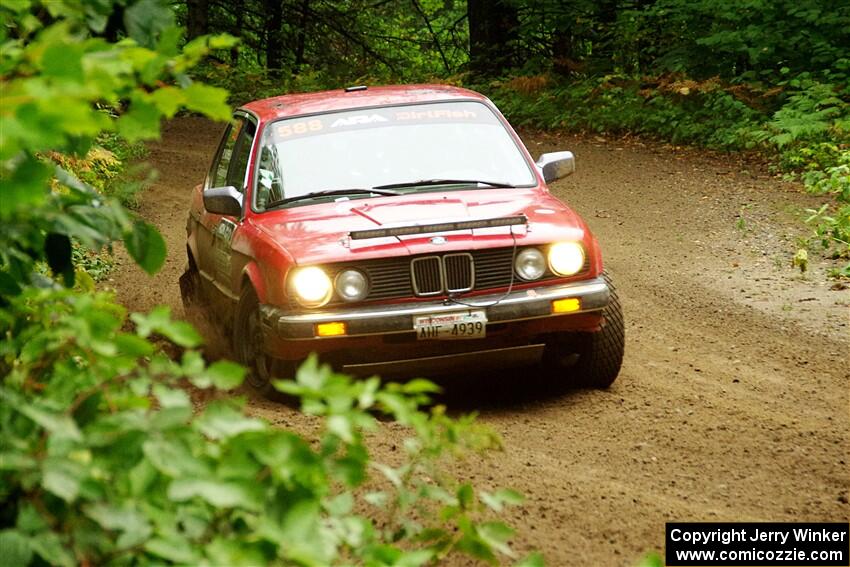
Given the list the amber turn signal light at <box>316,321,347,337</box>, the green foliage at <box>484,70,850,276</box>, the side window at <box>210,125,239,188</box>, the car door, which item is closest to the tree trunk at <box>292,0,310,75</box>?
the green foliage at <box>484,70,850,276</box>

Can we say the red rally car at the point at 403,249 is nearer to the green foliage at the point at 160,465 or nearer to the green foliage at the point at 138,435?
the green foliage at the point at 138,435

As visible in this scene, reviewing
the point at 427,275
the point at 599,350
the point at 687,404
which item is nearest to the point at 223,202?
the point at 427,275

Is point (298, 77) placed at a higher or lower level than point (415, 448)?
lower

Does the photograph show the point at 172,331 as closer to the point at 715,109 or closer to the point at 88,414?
the point at 88,414

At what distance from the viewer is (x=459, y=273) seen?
6473 millimetres

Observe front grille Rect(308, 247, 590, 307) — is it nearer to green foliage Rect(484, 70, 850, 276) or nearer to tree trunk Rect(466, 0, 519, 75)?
green foliage Rect(484, 70, 850, 276)

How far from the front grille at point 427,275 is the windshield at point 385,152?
981 millimetres

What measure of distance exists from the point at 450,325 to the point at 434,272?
308 millimetres

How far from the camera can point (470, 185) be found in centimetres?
741

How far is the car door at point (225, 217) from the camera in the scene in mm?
7672

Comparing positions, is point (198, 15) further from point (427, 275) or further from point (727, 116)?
point (427, 275)

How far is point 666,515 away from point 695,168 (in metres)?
12.3

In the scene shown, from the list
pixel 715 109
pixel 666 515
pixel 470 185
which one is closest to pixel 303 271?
pixel 470 185

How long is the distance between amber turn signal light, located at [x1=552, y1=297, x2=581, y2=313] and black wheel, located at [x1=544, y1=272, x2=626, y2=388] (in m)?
0.32
